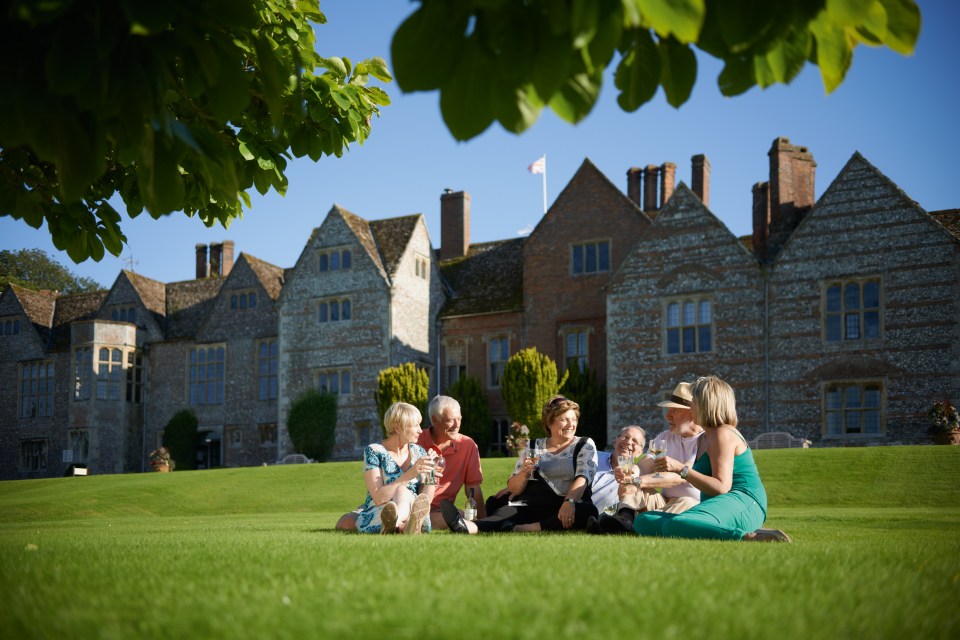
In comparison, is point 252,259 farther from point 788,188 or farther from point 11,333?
point 788,188

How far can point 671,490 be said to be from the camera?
9539 mm

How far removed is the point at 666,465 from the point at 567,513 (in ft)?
4.84

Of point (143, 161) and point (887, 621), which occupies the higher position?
point (143, 161)

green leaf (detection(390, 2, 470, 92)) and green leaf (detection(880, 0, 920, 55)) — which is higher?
green leaf (detection(880, 0, 920, 55))

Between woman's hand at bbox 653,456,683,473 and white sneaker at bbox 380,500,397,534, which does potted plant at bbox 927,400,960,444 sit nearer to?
woman's hand at bbox 653,456,683,473

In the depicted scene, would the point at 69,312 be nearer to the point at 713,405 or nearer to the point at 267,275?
the point at 267,275

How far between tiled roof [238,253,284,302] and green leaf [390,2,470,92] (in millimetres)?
40623

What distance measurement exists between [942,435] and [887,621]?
80.5ft

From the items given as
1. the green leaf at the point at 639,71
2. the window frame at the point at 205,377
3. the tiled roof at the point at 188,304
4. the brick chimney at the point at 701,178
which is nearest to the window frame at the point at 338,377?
the window frame at the point at 205,377

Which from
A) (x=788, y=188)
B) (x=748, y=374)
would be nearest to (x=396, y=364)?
(x=748, y=374)

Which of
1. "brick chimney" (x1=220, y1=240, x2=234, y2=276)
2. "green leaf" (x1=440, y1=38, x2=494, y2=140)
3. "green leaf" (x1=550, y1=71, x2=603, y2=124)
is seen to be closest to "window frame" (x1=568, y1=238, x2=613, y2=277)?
"brick chimney" (x1=220, y1=240, x2=234, y2=276)

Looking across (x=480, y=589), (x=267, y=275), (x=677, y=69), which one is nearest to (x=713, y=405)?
(x=480, y=589)

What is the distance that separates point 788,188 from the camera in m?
31.9

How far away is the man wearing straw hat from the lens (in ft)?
28.9
